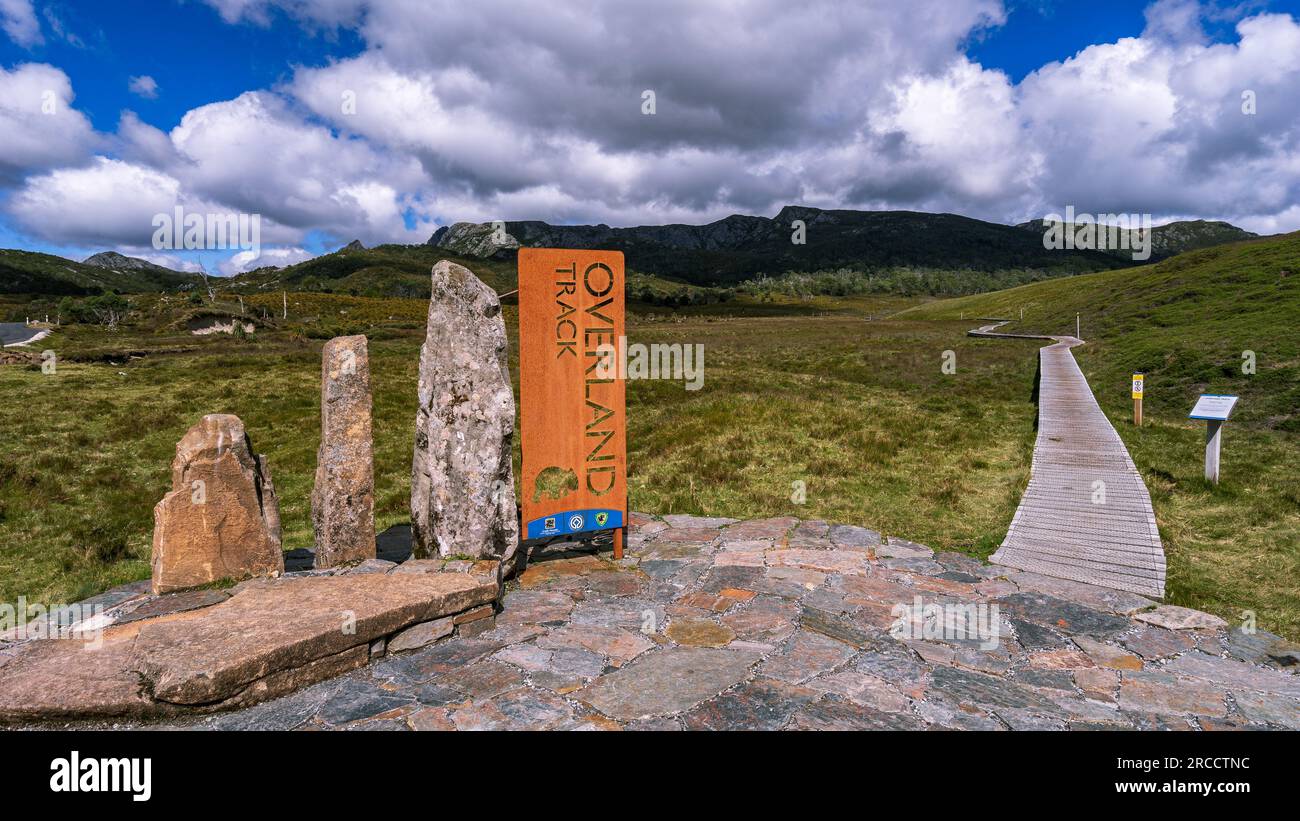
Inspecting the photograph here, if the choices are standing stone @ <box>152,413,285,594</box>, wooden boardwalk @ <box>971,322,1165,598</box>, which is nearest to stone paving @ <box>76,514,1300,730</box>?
wooden boardwalk @ <box>971,322,1165,598</box>

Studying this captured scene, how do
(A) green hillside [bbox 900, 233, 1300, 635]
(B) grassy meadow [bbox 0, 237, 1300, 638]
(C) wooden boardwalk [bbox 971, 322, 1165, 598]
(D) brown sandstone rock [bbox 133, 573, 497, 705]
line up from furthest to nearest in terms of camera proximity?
(B) grassy meadow [bbox 0, 237, 1300, 638] → (A) green hillside [bbox 900, 233, 1300, 635] → (C) wooden boardwalk [bbox 971, 322, 1165, 598] → (D) brown sandstone rock [bbox 133, 573, 497, 705]

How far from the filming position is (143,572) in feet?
27.8

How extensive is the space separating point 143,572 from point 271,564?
10.3ft

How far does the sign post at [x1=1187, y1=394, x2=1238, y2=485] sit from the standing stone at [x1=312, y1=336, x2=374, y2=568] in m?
14.0

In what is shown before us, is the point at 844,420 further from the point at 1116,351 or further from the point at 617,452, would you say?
the point at 1116,351

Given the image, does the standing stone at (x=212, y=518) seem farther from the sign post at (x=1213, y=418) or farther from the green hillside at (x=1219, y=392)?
the sign post at (x=1213, y=418)

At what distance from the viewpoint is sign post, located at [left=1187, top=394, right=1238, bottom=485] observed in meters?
11.7

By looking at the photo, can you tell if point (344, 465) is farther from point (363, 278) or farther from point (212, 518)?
point (363, 278)

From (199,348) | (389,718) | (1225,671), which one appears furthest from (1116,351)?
(199,348)

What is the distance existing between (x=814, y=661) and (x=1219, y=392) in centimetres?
2564

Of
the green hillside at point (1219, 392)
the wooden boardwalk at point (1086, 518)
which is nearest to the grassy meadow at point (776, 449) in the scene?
the green hillside at point (1219, 392)

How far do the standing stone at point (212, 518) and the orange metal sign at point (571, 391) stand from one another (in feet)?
9.35

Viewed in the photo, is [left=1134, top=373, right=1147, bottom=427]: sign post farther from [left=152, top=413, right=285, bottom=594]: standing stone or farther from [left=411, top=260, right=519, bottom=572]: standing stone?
[left=152, top=413, right=285, bottom=594]: standing stone

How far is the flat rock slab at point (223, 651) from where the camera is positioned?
164 inches
